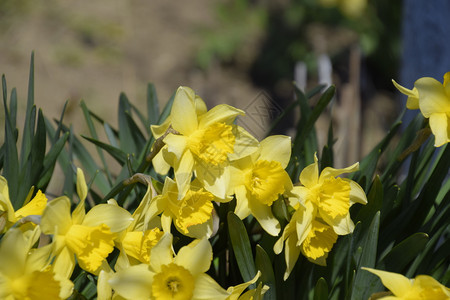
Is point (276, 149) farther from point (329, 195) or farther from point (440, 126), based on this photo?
point (440, 126)

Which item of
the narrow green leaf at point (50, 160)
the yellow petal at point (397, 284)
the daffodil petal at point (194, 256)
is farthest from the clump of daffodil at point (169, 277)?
the narrow green leaf at point (50, 160)

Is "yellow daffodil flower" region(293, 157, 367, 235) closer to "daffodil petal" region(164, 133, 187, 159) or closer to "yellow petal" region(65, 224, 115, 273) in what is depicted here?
"daffodil petal" region(164, 133, 187, 159)

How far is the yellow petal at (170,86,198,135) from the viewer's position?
0.80 meters

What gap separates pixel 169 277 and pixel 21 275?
0.65 feet

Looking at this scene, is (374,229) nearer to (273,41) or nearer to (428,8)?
(428,8)

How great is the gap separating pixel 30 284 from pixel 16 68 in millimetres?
3107

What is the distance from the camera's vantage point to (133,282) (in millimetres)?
732

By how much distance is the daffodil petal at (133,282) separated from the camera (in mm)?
727

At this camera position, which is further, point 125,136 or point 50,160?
point 125,136

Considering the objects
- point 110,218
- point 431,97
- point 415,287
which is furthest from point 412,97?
point 110,218

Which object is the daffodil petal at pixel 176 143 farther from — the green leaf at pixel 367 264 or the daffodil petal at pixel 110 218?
the green leaf at pixel 367 264

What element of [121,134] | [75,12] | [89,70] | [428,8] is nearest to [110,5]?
[75,12]

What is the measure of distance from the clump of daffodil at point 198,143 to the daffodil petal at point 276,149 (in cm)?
4

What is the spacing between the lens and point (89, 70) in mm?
3727
